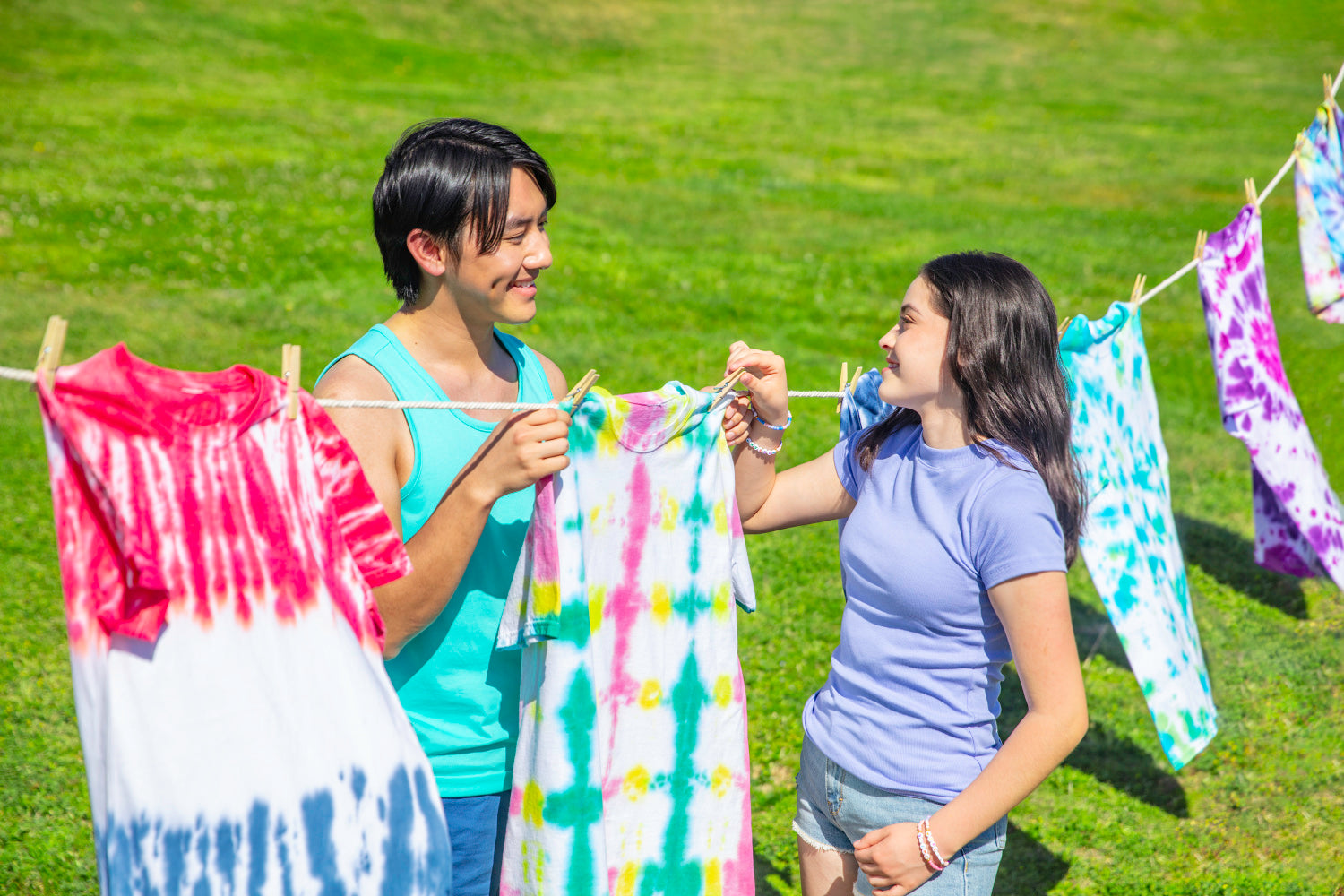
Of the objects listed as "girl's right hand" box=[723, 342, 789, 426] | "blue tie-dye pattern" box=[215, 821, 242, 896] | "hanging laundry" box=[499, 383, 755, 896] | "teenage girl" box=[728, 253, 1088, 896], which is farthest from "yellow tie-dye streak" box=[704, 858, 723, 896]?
"blue tie-dye pattern" box=[215, 821, 242, 896]

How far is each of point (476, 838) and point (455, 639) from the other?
1.44 feet

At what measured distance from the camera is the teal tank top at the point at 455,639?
86.2 inches

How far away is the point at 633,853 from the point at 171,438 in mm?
1415

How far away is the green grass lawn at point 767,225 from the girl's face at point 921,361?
7.62 feet

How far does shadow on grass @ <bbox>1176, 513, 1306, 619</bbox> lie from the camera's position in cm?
602

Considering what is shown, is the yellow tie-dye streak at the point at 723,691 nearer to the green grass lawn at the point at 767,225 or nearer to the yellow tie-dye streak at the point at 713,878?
the yellow tie-dye streak at the point at 713,878

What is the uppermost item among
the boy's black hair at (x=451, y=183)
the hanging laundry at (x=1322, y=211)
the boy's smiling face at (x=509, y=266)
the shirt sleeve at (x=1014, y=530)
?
the hanging laundry at (x=1322, y=211)

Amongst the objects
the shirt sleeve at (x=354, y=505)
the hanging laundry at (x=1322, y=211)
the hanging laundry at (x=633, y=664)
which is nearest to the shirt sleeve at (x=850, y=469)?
the hanging laundry at (x=633, y=664)

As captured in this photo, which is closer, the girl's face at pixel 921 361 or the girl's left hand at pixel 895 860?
the girl's left hand at pixel 895 860

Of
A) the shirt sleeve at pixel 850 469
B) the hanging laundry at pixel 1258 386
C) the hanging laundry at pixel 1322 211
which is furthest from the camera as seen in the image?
the hanging laundry at pixel 1322 211

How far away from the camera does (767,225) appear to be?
1336 centimetres

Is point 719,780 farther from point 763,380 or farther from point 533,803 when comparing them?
point 763,380

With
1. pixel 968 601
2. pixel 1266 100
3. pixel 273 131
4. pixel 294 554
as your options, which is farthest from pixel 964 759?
pixel 1266 100

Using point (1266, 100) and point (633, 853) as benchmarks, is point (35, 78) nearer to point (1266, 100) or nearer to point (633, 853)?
point (633, 853)
